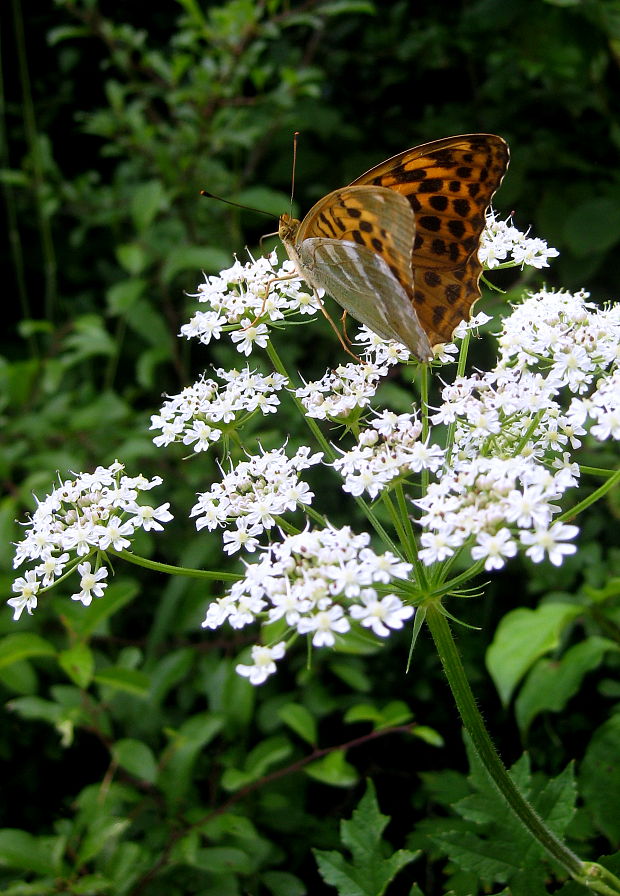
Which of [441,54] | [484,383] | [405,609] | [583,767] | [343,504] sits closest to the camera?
[405,609]

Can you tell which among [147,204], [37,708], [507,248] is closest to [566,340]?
[507,248]

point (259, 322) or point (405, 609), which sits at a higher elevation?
point (259, 322)

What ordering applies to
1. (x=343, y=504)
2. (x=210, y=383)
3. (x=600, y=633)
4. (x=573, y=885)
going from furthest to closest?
(x=343, y=504), (x=600, y=633), (x=210, y=383), (x=573, y=885)

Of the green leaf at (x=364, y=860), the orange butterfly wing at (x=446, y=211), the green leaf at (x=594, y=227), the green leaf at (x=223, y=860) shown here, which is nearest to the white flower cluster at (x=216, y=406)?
the orange butterfly wing at (x=446, y=211)

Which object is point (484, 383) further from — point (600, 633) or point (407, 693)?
point (407, 693)

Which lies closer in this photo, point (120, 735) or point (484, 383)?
point (484, 383)

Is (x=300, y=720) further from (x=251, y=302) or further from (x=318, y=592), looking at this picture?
(x=251, y=302)

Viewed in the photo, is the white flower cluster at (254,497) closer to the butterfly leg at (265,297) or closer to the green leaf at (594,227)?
the butterfly leg at (265,297)

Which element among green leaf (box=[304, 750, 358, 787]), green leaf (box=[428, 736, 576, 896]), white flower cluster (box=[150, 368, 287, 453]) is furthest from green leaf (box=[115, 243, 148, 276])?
green leaf (box=[428, 736, 576, 896])

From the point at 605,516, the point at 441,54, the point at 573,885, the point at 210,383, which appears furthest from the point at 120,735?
the point at 441,54
